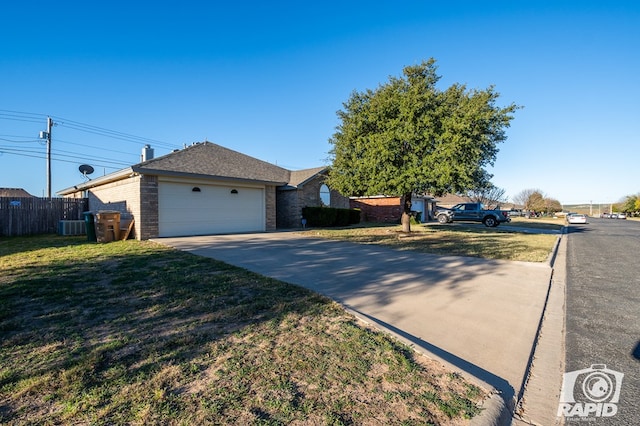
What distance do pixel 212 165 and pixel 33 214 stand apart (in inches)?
354

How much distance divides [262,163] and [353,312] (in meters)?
16.2

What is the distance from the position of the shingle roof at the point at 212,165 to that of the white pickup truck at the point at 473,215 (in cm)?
1535

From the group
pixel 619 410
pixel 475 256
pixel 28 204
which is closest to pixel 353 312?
pixel 619 410

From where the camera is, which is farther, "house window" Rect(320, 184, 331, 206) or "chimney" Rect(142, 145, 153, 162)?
"house window" Rect(320, 184, 331, 206)

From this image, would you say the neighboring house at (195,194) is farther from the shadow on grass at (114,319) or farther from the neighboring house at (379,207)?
the neighboring house at (379,207)

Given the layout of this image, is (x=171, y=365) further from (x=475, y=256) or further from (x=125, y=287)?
(x=475, y=256)

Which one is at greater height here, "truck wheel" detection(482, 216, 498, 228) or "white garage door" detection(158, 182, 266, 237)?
"white garage door" detection(158, 182, 266, 237)

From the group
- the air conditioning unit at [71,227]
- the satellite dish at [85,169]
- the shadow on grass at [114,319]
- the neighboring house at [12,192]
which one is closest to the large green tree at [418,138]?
the shadow on grass at [114,319]

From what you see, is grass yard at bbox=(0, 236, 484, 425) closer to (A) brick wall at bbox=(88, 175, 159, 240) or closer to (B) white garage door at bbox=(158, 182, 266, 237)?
(A) brick wall at bbox=(88, 175, 159, 240)

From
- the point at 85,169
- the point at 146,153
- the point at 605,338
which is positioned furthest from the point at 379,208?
the point at 605,338

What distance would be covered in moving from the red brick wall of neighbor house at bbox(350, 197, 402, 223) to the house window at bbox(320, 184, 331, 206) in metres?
5.19

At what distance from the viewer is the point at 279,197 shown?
19328mm

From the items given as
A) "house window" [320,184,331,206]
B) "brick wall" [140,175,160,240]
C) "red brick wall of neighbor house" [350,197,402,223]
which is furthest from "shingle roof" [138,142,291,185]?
"red brick wall of neighbor house" [350,197,402,223]

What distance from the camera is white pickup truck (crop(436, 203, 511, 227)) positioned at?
23219mm
